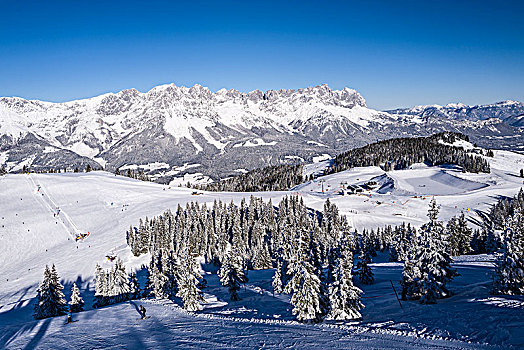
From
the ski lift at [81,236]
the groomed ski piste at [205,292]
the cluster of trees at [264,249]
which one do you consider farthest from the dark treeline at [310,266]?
the ski lift at [81,236]

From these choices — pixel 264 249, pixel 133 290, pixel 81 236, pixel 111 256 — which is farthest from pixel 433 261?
pixel 81 236

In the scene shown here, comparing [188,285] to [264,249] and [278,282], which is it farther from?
[264,249]

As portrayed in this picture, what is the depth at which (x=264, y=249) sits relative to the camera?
90438mm

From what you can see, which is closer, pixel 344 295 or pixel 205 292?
pixel 344 295

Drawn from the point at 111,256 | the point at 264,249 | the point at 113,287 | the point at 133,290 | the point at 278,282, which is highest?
the point at 278,282

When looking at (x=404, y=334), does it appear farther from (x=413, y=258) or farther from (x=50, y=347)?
(x=50, y=347)

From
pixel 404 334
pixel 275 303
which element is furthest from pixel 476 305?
pixel 275 303

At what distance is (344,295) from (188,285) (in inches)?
825

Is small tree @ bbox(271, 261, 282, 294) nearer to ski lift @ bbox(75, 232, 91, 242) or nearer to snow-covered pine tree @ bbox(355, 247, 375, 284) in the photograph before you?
snow-covered pine tree @ bbox(355, 247, 375, 284)

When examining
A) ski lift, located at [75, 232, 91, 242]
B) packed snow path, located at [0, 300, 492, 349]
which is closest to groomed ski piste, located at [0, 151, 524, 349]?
packed snow path, located at [0, 300, 492, 349]

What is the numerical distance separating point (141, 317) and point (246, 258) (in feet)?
179

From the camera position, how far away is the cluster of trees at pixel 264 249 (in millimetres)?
28969

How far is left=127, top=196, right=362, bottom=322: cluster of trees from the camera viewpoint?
95.0 ft

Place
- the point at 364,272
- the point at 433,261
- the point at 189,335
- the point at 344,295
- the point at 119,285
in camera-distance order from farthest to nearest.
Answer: the point at 119,285 → the point at 364,272 → the point at 433,261 → the point at 344,295 → the point at 189,335
